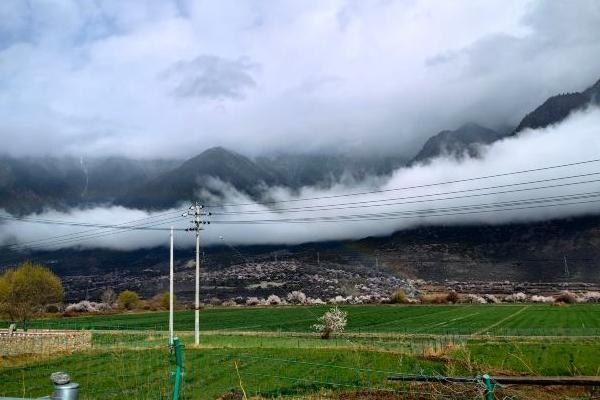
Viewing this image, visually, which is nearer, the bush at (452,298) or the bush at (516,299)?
the bush at (452,298)

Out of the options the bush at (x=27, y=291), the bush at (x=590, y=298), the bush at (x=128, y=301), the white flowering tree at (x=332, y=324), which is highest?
the bush at (x=27, y=291)

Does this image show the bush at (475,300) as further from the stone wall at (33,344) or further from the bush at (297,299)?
the stone wall at (33,344)

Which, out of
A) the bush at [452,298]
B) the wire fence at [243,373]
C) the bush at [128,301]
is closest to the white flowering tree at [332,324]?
the wire fence at [243,373]

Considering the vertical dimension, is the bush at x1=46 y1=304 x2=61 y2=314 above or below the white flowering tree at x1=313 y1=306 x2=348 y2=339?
below

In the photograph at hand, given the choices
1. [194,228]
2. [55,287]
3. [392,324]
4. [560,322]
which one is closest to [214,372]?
[194,228]

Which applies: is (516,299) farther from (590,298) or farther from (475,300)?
(475,300)

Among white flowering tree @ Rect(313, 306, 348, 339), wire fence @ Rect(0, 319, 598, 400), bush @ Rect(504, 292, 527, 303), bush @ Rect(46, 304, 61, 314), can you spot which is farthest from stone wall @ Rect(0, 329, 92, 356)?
bush @ Rect(504, 292, 527, 303)

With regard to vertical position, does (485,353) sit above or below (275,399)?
below

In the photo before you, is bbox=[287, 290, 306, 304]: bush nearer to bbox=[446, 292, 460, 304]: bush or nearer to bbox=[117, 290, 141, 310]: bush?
bbox=[446, 292, 460, 304]: bush

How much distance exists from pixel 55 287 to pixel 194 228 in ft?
240

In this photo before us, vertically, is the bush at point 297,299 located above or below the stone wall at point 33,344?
below

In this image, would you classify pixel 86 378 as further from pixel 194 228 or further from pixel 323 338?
pixel 323 338

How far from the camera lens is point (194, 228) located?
2159 inches

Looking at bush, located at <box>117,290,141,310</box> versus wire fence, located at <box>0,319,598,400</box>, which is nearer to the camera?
wire fence, located at <box>0,319,598,400</box>
